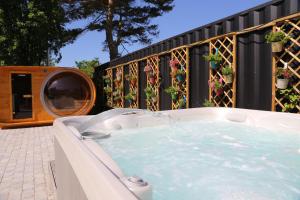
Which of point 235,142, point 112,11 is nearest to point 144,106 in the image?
point 235,142

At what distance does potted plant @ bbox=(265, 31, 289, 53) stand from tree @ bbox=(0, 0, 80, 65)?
9.66 meters

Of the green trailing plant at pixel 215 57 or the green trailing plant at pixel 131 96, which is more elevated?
the green trailing plant at pixel 215 57

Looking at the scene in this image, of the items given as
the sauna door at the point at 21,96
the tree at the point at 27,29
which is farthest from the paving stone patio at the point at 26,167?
the tree at the point at 27,29

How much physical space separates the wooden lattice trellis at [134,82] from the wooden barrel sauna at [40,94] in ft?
4.14

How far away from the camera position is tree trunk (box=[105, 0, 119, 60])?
549 inches

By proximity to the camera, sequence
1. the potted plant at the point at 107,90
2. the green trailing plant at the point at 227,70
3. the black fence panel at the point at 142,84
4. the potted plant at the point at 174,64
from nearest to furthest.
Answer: the green trailing plant at the point at 227,70 → the potted plant at the point at 174,64 → the black fence panel at the point at 142,84 → the potted plant at the point at 107,90

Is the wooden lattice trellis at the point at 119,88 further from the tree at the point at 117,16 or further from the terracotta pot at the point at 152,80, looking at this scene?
the tree at the point at 117,16

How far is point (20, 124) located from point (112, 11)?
8.75 metres

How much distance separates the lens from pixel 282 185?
6.00ft

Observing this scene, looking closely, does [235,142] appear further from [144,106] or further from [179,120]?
[144,106]

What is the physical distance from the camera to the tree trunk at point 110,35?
45.8ft

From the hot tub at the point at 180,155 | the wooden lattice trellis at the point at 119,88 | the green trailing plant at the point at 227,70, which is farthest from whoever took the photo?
the wooden lattice trellis at the point at 119,88

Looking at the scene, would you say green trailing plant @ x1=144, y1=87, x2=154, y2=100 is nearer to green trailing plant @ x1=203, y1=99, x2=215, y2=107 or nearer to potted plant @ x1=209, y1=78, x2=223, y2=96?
green trailing plant @ x1=203, y1=99, x2=215, y2=107

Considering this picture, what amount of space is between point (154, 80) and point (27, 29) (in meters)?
6.78
